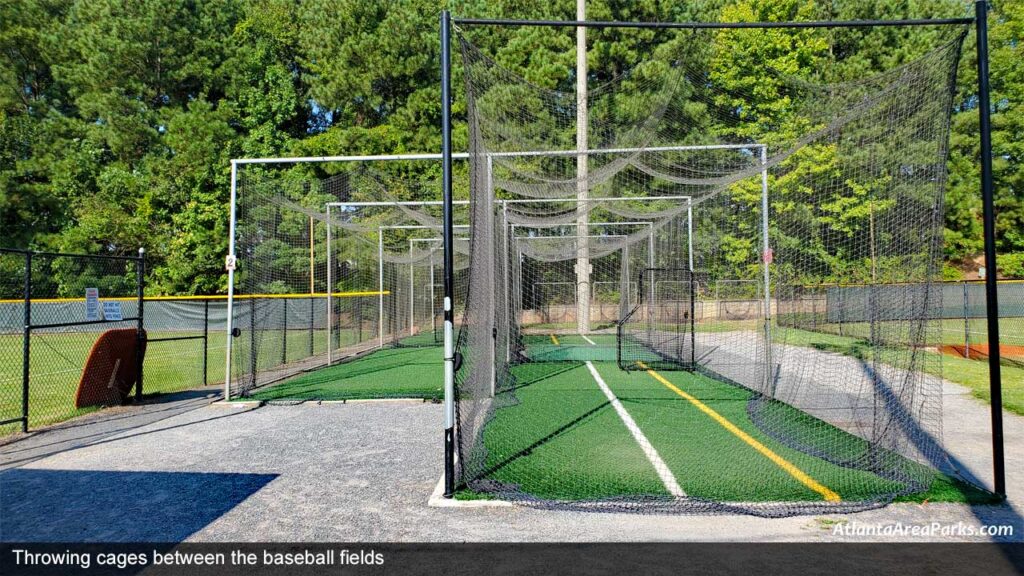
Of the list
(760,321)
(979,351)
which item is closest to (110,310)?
(760,321)

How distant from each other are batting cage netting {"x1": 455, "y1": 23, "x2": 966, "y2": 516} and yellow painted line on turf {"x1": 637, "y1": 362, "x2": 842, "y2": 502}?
0.09ft

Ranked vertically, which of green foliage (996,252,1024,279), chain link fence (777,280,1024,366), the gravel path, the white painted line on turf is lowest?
the gravel path

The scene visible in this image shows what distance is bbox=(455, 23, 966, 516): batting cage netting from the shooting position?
16.8ft

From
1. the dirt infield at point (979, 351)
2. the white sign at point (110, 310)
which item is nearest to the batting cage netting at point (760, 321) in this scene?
the dirt infield at point (979, 351)

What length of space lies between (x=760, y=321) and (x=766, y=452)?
24.9 ft

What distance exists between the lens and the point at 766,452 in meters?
5.92

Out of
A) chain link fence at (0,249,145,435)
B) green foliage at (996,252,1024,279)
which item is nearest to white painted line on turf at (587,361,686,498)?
chain link fence at (0,249,145,435)

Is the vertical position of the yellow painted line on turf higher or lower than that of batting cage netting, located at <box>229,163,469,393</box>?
lower

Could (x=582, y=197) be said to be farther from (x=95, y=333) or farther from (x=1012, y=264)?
(x=1012, y=264)

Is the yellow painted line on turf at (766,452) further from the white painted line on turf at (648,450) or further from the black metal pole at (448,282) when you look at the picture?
the black metal pole at (448,282)

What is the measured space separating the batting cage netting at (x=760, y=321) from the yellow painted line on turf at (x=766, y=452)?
3cm

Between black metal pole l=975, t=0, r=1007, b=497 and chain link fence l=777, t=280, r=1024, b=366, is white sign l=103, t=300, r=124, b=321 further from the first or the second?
black metal pole l=975, t=0, r=1007, b=497

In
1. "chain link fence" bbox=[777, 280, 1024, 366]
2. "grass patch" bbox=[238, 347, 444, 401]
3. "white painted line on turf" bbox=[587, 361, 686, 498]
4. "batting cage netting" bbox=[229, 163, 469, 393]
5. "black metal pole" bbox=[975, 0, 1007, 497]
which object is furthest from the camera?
"batting cage netting" bbox=[229, 163, 469, 393]

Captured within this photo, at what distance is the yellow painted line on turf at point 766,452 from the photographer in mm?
4707
